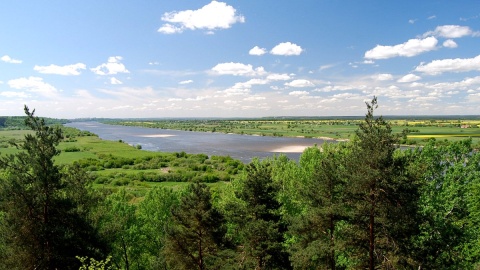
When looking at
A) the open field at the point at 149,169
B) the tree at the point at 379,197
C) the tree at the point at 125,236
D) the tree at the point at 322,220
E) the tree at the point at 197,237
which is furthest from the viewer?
the open field at the point at 149,169

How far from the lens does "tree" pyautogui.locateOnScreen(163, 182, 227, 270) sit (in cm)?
1586

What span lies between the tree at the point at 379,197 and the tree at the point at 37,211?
1193cm

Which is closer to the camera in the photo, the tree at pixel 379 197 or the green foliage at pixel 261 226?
the tree at pixel 379 197

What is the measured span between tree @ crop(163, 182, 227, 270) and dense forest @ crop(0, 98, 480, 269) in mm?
51

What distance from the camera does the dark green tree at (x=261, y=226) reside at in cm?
1555

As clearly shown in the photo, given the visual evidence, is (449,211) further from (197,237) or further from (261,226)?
(197,237)

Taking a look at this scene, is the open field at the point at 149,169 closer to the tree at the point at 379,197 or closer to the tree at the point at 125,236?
the tree at the point at 125,236

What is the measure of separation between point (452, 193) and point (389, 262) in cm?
1094

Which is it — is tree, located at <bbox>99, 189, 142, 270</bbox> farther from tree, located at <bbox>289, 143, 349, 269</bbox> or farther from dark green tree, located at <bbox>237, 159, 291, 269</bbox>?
tree, located at <bbox>289, 143, 349, 269</bbox>

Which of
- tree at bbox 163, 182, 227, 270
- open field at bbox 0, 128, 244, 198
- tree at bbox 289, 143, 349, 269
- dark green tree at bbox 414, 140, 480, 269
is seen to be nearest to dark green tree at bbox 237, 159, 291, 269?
tree at bbox 289, 143, 349, 269

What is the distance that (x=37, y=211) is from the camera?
13930 millimetres

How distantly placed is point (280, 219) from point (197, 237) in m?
4.44

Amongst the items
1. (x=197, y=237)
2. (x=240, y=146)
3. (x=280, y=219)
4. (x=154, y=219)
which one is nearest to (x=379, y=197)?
(x=280, y=219)

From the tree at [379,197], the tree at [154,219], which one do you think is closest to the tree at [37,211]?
the tree at [154,219]
